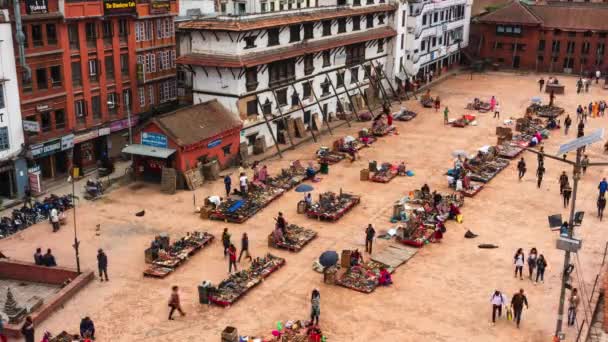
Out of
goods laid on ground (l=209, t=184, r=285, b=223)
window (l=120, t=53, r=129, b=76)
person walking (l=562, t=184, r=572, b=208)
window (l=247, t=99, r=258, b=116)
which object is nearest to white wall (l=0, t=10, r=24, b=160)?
window (l=120, t=53, r=129, b=76)

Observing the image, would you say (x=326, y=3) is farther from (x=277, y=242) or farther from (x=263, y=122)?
(x=277, y=242)

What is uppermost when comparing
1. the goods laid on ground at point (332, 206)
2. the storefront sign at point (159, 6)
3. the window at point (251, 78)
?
the storefront sign at point (159, 6)

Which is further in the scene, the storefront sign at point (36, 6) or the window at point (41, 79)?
the window at point (41, 79)

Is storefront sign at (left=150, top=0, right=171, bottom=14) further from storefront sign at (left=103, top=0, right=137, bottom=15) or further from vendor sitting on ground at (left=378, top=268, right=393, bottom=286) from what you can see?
vendor sitting on ground at (left=378, top=268, right=393, bottom=286)

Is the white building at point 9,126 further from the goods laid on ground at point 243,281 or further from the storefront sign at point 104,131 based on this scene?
the goods laid on ground at point 243,281

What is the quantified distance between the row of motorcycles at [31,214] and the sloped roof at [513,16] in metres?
69.9

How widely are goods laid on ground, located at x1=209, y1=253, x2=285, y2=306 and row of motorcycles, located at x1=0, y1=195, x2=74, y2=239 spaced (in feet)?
50.0

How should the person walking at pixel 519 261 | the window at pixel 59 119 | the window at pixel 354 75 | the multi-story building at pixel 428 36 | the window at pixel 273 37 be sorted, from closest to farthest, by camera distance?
the person walking at pixel 519 261
the window at pixel 59 119
the window at pixel 273 37
the window at pixel 354 75
the multi-story building at pixel 428 36

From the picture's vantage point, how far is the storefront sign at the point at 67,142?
159ft

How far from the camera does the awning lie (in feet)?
154

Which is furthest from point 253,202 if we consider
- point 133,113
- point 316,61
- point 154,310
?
point 316,61

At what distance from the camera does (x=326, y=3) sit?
74.8 m

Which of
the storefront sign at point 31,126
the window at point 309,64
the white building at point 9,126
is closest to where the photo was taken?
the white building at point 9,126

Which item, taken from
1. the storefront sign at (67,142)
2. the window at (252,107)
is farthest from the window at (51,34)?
the window at (252,107)
